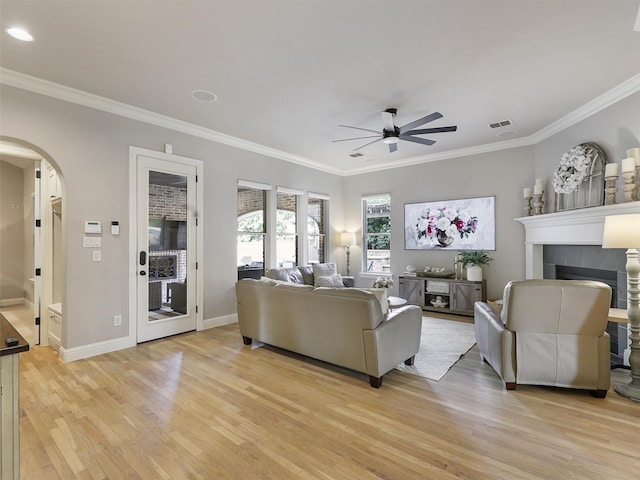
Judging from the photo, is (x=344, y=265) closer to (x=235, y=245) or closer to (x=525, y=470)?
(x=235, y=245)

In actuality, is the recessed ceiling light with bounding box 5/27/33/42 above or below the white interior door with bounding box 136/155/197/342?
above

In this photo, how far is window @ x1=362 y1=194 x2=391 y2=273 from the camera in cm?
712

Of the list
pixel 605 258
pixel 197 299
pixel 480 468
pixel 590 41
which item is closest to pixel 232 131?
pixel 197 299

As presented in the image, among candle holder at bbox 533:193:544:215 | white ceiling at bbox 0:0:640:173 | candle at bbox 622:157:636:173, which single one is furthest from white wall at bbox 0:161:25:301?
candle at bbox 622:157:636:173

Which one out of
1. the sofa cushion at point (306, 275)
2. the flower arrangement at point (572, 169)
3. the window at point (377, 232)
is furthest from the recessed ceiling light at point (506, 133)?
the sofa cushion at point (306, 275)

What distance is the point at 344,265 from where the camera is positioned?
764cm

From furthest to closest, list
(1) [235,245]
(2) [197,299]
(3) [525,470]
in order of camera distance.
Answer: (1) [235,245]
(2) [197,299]
(3) [525,470]

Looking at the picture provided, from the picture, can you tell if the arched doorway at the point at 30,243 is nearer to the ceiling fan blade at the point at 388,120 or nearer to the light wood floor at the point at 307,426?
the light wood floor at the point at 307,426

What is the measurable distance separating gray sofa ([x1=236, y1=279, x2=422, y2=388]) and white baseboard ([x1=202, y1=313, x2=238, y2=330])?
3.97ft

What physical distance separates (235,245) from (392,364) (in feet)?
10.7

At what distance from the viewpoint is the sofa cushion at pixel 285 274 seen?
5238 mm

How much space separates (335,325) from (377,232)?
4.41 meters

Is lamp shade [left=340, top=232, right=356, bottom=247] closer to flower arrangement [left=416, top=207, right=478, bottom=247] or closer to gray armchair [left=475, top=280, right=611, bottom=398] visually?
flower arrangement [left=416, top=207, right=478, bottom=247]

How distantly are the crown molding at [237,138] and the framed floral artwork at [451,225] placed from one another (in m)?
0.90
